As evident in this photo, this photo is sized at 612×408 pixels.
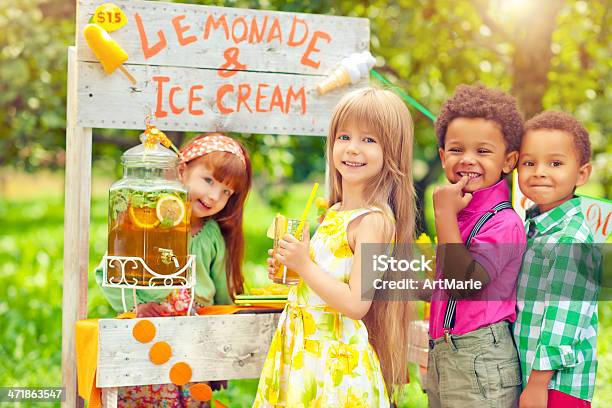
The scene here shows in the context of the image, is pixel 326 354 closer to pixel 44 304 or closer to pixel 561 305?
pixel 561 305

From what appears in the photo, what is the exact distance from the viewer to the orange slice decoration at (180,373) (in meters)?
2.80

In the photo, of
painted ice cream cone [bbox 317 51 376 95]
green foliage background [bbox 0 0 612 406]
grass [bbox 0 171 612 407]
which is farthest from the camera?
green foliage background [bbox 0 0 612 406]

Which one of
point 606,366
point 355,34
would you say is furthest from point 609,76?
point 355,34

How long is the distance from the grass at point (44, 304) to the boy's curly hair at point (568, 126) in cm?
202

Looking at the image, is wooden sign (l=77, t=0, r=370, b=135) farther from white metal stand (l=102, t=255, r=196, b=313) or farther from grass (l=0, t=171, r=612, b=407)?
grass (l=0, t=171, r=612, b=407)

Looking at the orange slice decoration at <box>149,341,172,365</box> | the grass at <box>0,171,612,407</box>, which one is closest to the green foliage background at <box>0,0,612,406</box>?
the grass at <box>0,171,612,407</box>

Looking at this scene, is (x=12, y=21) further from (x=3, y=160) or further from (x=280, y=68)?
(x=280, y=68)

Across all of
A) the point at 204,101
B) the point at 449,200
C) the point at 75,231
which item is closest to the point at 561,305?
the point at 449,200

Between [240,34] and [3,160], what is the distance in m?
3.95

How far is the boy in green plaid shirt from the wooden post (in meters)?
1.58

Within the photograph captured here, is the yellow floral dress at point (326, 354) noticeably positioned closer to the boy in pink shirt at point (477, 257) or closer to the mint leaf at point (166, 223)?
the boy in pink shirt at point (477, 257)

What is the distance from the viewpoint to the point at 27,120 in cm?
577

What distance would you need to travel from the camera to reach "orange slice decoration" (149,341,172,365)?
9.06ft

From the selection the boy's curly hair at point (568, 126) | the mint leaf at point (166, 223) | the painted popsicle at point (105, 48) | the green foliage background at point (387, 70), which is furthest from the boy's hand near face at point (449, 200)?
the green foliage background at point (387, 70)
